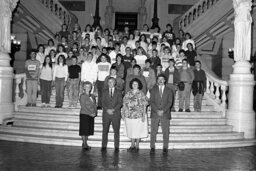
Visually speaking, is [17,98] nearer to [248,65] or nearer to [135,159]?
[135,159]

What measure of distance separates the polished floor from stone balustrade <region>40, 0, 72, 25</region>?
11.2 meters

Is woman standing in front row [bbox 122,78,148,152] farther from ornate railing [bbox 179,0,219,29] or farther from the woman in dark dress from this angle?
ornate railing [bbox 179,0,219,29]

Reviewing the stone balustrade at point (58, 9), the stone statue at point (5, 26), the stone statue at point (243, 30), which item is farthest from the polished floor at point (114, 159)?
the stone balustrade at point (58, 9)

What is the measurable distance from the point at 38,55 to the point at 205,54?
9370mm

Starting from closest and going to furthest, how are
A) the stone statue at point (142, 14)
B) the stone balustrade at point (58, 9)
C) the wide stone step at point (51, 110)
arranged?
1. the wide stone step at point (51, 110)
2. the stone balustrade at point (58, 9)
3. the stone statue at point (142, 14)

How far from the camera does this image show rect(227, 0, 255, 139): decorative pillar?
11.0m

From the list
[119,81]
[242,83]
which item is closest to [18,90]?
[119,81]

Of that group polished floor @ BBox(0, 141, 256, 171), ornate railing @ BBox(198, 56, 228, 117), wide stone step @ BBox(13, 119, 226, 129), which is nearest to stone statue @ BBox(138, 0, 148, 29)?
ornate railing @ BBox(198, 56, 228, 117)

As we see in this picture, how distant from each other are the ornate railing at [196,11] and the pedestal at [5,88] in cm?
1069

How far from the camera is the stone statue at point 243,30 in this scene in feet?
37.0

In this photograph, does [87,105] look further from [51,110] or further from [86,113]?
[51,110]

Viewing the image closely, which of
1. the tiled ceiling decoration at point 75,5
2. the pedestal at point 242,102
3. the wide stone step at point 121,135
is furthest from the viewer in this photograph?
the tiled ceiling decoration at point 75,5

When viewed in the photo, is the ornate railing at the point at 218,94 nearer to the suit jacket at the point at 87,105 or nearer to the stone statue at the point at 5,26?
the suit jacket at the point at 87,105

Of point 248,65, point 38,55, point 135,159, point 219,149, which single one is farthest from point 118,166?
point 38,55
